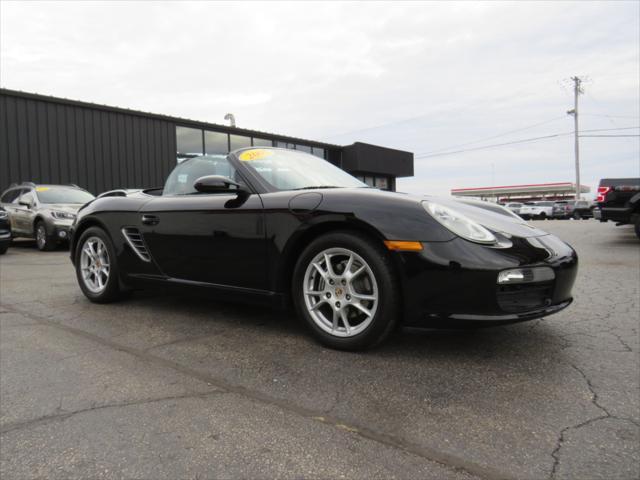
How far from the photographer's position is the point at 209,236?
3.16 meters

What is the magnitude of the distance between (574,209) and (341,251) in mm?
36179

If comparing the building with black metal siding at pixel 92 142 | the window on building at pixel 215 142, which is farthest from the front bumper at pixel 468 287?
the window on building at pixel 215 142

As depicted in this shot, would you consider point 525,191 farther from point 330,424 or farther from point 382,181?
point 330,424

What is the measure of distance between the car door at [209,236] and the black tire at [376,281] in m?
0.36

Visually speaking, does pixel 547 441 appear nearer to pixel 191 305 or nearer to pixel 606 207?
pixel 191 305

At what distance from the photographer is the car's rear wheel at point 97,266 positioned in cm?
393

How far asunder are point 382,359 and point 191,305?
2057 mm

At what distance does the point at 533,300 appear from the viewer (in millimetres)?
2387

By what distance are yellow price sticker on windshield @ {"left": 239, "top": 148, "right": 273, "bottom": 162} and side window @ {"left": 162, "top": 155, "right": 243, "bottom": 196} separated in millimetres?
133

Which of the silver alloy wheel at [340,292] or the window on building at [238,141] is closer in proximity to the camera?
the silver alloy wheel at [340,292]

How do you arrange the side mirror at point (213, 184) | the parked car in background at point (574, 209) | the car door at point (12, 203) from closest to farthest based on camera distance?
1. the side mirror at point (213, 184)
2. the car door at point (12, 203)
3. the parked car in background at point (574, 209)

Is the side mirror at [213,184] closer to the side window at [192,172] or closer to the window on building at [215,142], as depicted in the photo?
the side window at [192,172]

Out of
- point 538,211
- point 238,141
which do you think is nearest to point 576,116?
point 538,211

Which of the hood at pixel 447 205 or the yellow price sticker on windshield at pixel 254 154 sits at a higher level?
the yellow price sticker on windshield at pixel 254 154
